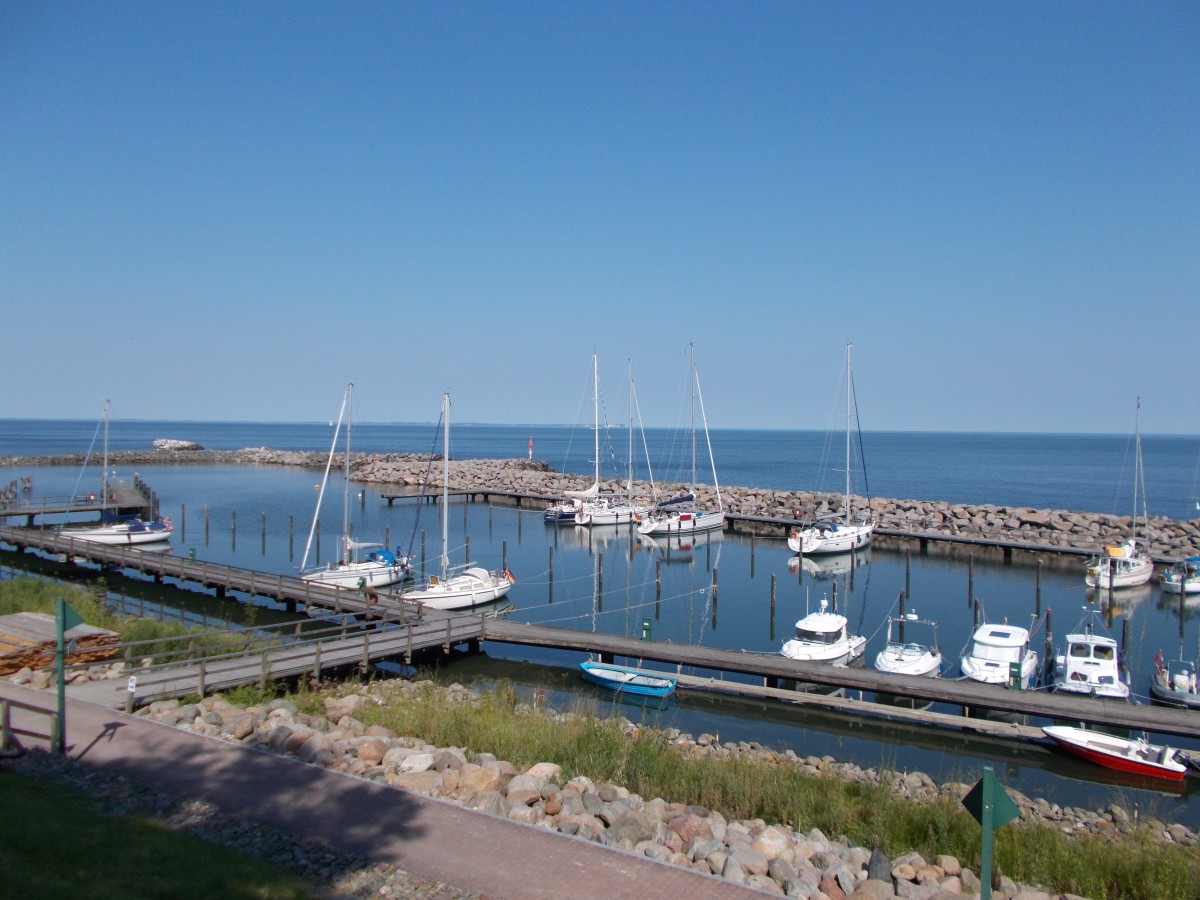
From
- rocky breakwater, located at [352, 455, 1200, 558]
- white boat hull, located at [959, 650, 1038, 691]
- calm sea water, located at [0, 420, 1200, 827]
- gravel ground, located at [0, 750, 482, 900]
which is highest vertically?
gravel ground, located at [0, 750, 482, 900]

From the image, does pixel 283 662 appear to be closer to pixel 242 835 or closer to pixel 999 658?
pixel 242 835

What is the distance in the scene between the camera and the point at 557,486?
83688 mm

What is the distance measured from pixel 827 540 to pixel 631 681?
30.0 m

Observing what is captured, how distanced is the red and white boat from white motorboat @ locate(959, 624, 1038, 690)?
4.01 metres

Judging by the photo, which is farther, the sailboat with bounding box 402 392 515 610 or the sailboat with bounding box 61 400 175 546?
the sailboat with bounding box 61 400 175 546

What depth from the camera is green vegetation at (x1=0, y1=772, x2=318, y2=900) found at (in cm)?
802

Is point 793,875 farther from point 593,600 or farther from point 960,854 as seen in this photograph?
point 593,600

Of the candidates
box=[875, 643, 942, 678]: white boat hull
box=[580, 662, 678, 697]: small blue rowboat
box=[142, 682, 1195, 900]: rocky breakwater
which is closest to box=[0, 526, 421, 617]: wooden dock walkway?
box=[580, 662, 678, 697]: small blue rowboat

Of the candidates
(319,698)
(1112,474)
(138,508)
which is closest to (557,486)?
(138,508)

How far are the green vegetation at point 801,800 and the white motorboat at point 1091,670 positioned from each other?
1130cm

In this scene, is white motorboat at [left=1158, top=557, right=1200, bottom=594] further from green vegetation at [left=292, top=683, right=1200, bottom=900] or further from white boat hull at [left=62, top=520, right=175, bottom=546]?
white boat hull at [left=62, top=520, right=175, bottom=546]

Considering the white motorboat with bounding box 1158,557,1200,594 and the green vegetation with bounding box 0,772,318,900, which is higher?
the green vegetation with bounding box 0,772,318,900

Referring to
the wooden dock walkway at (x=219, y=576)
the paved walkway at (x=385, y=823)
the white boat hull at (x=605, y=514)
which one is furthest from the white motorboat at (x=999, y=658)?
the white boat hull at (x=605, y=514)

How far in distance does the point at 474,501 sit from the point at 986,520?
42.2m
